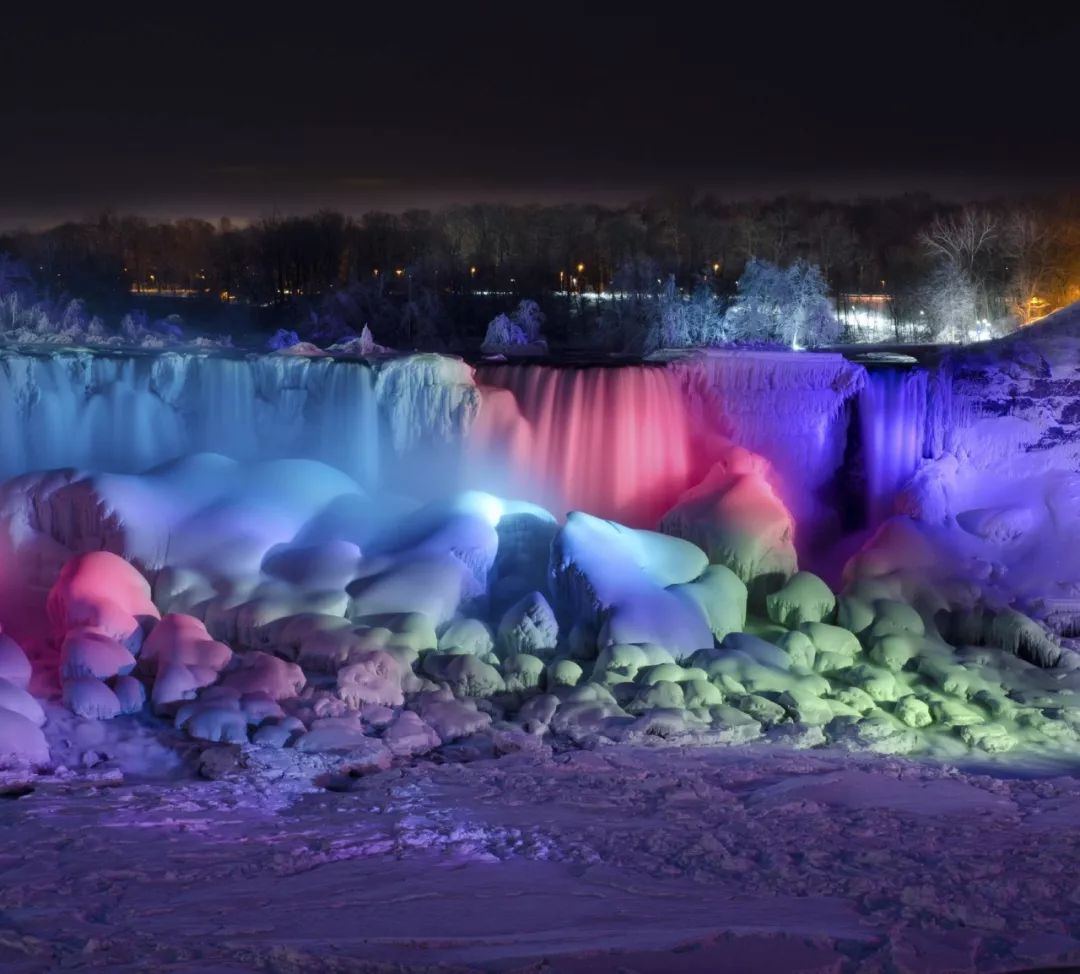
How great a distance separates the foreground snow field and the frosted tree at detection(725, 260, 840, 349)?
1516 cm

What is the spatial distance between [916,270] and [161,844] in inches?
969

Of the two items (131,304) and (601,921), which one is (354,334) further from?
(601,921)

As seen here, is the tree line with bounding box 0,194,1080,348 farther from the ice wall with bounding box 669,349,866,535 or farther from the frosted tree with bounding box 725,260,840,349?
the ice wall with bounding box 669,349,866,535

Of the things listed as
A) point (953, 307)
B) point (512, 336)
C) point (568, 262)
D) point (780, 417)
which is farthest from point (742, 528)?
point (568, 262)

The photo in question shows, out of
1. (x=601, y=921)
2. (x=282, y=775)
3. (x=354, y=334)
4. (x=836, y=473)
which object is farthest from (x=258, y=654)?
(x=354, y=334)

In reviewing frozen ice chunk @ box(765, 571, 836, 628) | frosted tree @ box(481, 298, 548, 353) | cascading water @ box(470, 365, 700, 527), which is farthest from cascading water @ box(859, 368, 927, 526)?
frosted tree @ box(481, 298, 548, 353)

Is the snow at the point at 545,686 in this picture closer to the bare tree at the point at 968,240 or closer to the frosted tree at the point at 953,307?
the frosted tree at the point at 953,307

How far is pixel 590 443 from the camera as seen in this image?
15.5 meters

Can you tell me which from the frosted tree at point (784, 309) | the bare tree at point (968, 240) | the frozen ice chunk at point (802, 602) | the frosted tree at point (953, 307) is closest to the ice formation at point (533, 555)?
the frozen ice chunk at point (802, 602)

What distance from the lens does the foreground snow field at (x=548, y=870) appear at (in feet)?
17.6

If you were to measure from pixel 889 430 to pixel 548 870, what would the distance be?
33.5 ft

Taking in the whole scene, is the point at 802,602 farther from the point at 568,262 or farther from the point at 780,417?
the point at 568,262

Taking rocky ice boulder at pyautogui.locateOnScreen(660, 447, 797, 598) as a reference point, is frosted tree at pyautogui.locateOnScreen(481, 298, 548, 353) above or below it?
above

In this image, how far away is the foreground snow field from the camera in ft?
17.6
